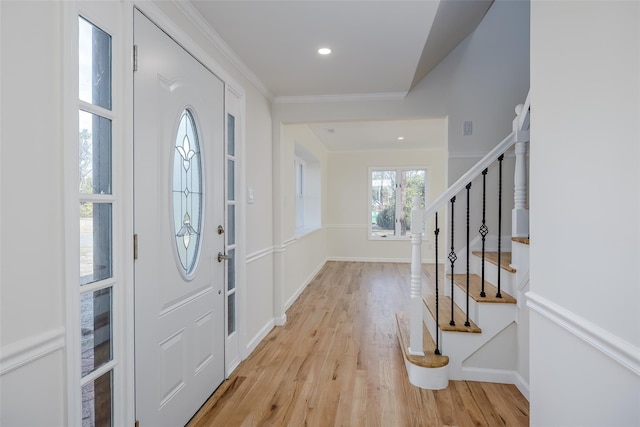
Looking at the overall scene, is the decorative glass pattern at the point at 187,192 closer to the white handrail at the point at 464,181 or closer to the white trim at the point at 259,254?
the white trim at the point at 259,254

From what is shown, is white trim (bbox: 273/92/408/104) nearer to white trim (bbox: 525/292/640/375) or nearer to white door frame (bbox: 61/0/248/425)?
white door frame (bbox: 61/0/248/425)

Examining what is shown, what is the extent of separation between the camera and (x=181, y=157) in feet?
6.21

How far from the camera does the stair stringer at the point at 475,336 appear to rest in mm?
2404

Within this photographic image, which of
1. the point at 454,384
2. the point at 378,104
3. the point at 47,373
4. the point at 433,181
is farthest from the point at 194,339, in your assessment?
the point at 433,181

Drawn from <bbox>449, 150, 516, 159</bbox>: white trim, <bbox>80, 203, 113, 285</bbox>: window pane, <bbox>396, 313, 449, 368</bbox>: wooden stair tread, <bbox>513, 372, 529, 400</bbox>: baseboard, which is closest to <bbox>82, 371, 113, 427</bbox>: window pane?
<bbox>80, 203, 113, 285</bbox>: window pane

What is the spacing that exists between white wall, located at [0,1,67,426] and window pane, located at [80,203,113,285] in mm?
124

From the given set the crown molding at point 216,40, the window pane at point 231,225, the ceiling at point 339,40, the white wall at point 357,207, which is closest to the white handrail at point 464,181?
the ceiling at point 339,40

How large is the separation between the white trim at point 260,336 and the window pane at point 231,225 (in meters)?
0.94

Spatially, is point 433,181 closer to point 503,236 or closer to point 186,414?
point 503,236

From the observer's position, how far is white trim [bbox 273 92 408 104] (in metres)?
3.38

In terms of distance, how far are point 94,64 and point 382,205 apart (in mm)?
6767

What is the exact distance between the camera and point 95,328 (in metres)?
1.33

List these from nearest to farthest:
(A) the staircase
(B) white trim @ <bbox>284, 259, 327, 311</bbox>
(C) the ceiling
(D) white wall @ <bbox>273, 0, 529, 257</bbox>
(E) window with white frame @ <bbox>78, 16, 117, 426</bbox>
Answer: (E) window with white frame @ <bbox>78, 16, 117, 426</bbox> < (C) the ceiling < (A) the staircase < (D) white wall @ <bbox>273, 0, 529, 257</bbox> < (B) white trim @ <bbox>284, 259, 327, 311</bbox>

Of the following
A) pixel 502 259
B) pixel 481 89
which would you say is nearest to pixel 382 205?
pixel 481 89
